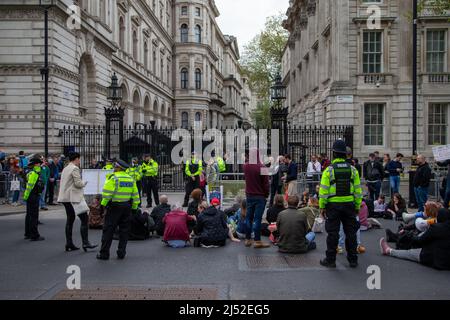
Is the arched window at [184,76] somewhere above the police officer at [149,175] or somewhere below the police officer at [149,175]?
above

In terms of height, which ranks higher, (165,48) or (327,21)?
(165,48)

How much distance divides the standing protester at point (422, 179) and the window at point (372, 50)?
12876mm

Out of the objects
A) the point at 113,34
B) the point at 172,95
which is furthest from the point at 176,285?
the point at 172,95

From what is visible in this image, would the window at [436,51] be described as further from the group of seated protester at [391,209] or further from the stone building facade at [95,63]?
the stone building facade at [95,63]

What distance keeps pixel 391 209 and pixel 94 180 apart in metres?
8.27

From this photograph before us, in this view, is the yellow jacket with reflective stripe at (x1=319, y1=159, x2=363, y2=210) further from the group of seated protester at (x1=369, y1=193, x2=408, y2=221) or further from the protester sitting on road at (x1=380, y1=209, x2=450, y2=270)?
the group of seated protester at (x1=369, y1=193, x2=408, y2=221)

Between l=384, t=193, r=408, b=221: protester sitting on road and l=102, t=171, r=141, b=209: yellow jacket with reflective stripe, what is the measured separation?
7.63m

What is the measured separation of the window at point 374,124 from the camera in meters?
25.3

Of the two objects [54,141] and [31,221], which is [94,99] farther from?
[31,221]

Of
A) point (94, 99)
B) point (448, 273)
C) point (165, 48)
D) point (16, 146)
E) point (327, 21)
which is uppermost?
point (165, 48)

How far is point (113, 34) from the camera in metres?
35.2

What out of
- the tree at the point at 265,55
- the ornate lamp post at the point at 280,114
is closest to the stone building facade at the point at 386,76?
the ornate lamp post at the point at 280,114

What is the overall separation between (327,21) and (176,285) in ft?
82.0
